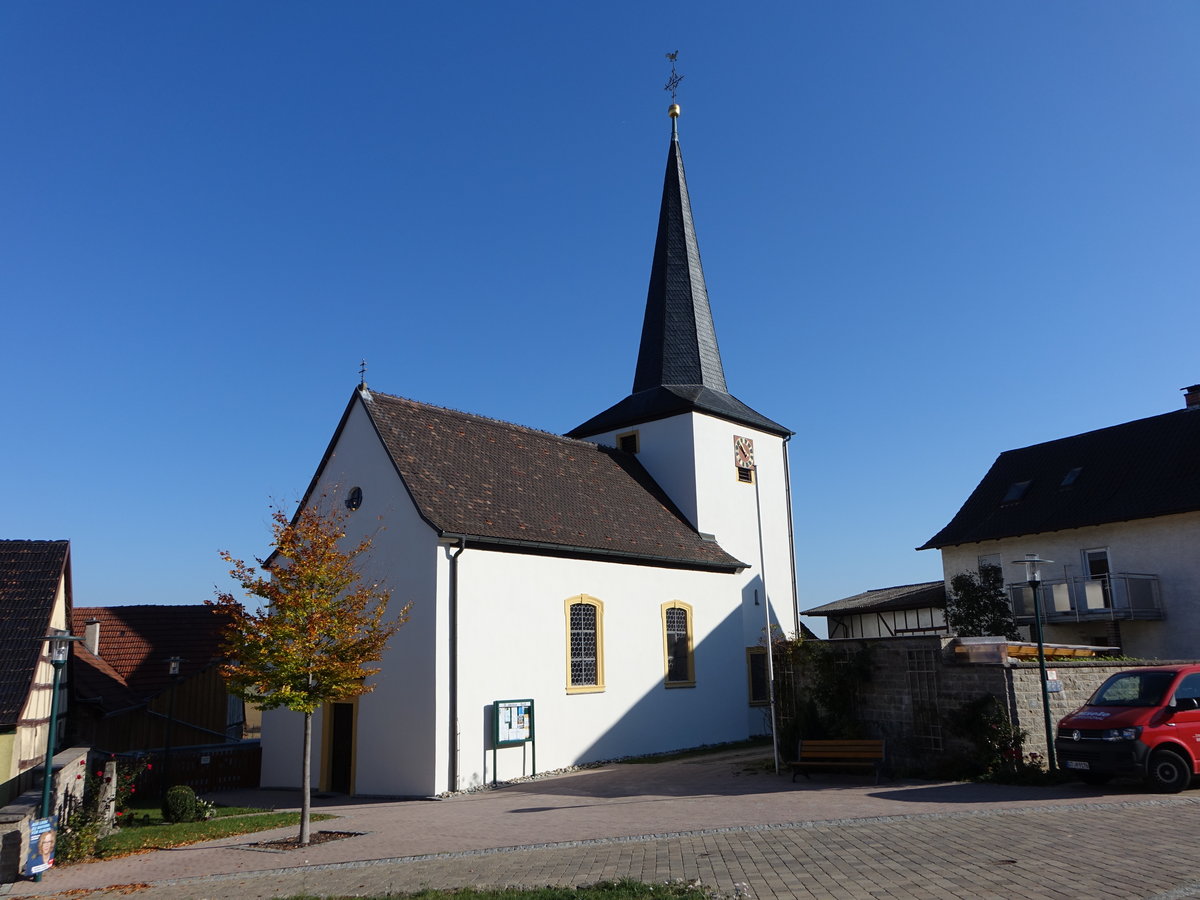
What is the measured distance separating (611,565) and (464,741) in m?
6.15

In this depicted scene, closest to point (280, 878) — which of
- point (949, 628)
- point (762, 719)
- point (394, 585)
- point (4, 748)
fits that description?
point (4, 748)

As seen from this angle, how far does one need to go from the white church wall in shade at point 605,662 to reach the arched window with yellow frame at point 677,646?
0.21 metres

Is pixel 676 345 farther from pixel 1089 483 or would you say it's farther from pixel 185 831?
pixel 185 831

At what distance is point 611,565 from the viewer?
2217cm

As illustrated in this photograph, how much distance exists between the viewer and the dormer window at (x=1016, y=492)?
29.7 m

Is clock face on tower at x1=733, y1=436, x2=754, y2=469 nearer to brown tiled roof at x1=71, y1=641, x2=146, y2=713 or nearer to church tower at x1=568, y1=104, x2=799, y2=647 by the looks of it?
church tower at x1=568, y1=104, x2=799, y2=647

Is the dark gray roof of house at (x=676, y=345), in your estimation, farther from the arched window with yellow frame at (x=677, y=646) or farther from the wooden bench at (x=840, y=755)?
the wooden bench at (x=840, y=755)

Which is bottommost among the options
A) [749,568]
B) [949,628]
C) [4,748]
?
[4,748]

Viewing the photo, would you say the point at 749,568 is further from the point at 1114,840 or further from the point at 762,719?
the point at 1114,840

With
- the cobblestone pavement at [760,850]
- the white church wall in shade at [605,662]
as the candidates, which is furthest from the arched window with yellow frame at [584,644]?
the cobblestone pavement at [760,850]

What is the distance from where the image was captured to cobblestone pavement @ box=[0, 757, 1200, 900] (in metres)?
8.18

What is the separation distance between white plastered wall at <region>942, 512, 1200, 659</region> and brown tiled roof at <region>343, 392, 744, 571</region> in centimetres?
962

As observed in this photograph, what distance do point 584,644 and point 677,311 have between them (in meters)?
14.1

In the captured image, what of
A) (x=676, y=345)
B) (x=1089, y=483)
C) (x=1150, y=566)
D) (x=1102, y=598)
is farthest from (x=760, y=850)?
(x=1089, y=483)
